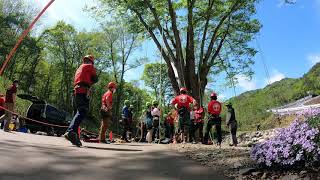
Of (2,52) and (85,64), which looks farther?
(2,52)

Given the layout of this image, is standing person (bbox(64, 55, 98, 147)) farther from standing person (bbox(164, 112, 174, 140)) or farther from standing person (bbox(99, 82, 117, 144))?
standing person (bbox(164, 112, 174, 140))

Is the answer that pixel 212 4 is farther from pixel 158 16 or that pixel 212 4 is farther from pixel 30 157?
pixel 30 157

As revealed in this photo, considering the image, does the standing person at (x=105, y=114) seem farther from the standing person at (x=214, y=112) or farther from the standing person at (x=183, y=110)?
the standing person at (x=214, y=112)

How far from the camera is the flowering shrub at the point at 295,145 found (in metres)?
6.23

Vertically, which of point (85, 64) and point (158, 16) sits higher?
point (158, 16)

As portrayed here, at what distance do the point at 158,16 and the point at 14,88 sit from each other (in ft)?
33.2

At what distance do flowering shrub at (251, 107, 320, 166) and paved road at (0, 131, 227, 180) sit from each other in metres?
0.76

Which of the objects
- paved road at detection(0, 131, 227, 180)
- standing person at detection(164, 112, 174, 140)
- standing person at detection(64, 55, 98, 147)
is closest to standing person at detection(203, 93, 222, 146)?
standing person at detection(164, 112, 174, 140)

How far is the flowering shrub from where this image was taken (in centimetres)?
623

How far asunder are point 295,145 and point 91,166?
2948 millimetres

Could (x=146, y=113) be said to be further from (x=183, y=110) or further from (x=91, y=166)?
(x=91, y=166)

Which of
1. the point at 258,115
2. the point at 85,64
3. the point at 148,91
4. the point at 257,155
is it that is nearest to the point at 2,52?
the point at 148,91

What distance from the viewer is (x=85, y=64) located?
32.3 ft

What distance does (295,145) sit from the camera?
650cm
